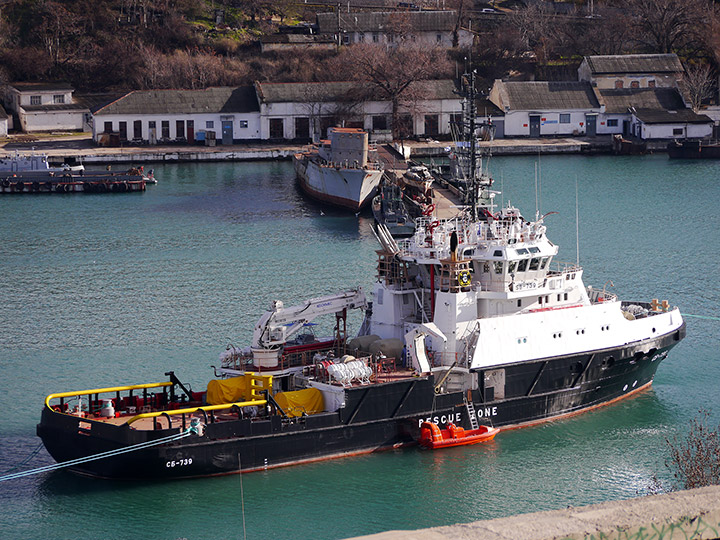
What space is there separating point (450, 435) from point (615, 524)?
13.3m

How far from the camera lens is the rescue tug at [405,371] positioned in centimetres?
2436

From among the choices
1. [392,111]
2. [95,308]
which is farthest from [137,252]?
[392,111]

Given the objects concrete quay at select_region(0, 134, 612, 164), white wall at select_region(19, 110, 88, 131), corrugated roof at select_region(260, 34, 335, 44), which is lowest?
concrete quay at select_region(0, 134, 612, 164)

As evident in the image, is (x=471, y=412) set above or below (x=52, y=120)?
below

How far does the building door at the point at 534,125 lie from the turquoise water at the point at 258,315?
873cm

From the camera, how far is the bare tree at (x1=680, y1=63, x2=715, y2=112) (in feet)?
265

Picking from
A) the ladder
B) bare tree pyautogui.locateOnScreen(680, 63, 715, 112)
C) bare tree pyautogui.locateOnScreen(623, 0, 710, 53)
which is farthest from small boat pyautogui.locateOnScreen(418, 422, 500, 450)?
bare tree pyautogui.locateOnScreen(623, 0, 710, 53)

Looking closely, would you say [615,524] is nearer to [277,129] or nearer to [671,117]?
[671,117]

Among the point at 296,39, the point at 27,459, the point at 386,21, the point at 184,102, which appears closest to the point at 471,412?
the point at 27,459

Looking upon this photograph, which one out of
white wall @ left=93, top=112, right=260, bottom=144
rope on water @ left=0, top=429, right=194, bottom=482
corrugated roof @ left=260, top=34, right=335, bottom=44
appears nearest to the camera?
rope on water @ left=0, top=429, right=194, bottom=482

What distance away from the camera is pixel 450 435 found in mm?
26062

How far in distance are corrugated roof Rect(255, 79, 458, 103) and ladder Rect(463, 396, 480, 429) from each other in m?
53.5

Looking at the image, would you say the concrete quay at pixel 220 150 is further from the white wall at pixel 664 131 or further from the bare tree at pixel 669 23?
the bare tree at pixel 669 23

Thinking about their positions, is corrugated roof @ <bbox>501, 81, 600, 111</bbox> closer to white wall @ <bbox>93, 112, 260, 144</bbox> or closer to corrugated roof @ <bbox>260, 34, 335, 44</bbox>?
corrugated roof @ <bbox>260, 34, 335, 44</bbox>
